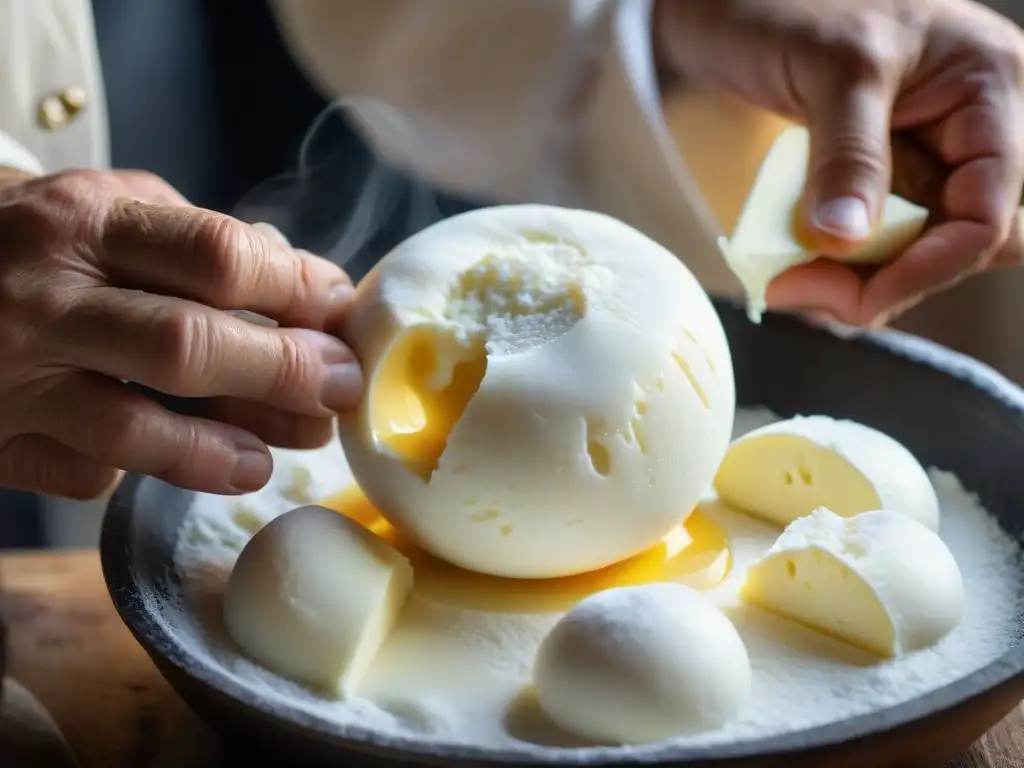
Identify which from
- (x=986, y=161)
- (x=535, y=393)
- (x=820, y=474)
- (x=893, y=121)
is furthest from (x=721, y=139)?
(x=535, y=393)

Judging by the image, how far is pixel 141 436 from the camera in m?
0.65

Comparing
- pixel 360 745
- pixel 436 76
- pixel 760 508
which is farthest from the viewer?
pixel 436 76

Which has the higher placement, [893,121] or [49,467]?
[893,121]

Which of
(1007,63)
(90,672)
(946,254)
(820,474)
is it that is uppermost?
(1007,63)

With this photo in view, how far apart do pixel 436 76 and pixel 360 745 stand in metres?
0.94

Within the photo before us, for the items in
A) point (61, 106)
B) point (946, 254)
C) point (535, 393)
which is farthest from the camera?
point (61, 106)

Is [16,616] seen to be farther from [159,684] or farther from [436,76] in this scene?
[436,76]

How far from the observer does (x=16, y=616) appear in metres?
0.82

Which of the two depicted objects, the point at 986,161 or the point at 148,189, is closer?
the point at 148,189

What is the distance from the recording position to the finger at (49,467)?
76 cm

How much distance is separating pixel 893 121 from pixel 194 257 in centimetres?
66

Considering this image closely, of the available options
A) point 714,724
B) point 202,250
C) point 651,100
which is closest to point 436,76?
point 651,100

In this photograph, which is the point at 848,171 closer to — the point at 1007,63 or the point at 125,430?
the point at 1007,63

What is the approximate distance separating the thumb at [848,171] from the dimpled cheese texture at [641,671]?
0.34 meters
